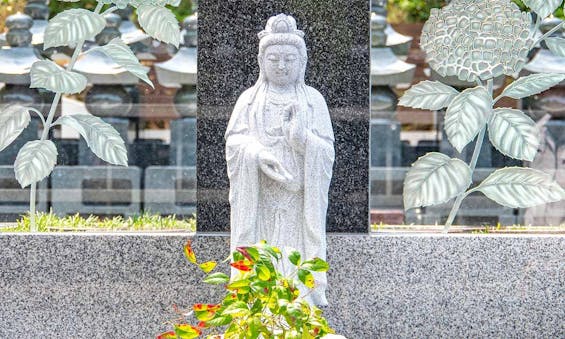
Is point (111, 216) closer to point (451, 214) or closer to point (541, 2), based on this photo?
point (451, 214)

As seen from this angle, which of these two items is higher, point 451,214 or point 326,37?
point 326,37

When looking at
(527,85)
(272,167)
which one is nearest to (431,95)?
(527,85)

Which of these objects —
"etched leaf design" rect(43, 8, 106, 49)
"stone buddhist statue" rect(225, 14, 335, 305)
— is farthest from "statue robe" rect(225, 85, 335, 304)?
"etched leaf design" rect(43, 8, 106, 49)

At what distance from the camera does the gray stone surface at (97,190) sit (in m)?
6.96

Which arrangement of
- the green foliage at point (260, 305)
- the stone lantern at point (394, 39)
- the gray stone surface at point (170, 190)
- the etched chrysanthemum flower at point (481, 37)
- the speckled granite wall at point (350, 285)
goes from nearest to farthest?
the green foliage at point (260, 305) < the speckled granite wall at point (350, 285) < the etched chrysanthemum flower at point (481, 37) < the gray stone surface at point (170, 190) < the stone lantern at point (394, 39)

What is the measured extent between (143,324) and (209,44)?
70.8 inches

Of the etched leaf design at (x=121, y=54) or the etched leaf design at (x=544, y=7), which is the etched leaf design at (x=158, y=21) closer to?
the etched leaf design at (x=121, y=54)

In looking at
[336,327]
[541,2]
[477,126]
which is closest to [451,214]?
[477,126]

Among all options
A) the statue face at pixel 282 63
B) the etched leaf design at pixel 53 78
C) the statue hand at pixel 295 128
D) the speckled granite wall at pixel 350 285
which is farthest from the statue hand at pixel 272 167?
the etched leaf design at pixel 53 78

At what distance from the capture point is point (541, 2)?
254 inches

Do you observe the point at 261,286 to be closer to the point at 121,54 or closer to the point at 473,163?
the point at 473,163

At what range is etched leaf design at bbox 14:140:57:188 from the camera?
256 inches

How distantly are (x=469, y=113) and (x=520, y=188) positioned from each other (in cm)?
59

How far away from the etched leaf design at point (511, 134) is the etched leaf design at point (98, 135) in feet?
8.03
